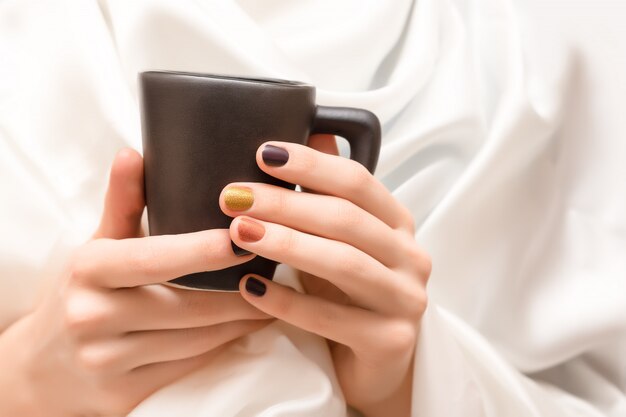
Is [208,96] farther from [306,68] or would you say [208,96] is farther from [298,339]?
[306,68]

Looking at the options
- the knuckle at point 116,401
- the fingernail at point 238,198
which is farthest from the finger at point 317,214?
the knuckle at point 116,401

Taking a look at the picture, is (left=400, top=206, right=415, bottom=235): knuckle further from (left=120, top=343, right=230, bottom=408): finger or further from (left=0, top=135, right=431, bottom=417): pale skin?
(left=120, top=343, right=230, bottom=408): finger

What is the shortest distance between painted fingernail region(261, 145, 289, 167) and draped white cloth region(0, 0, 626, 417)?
33 centimetres

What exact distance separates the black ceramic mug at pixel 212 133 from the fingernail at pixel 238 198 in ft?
0.05

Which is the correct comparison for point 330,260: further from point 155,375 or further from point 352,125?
point 155,375

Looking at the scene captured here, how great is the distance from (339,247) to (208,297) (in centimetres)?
13

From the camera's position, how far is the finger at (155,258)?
521mm

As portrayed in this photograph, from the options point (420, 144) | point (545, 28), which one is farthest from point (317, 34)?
point (545, 28)

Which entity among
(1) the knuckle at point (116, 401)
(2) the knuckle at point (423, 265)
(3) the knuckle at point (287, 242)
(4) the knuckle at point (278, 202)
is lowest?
(1) the knuckle at point (116, 401)

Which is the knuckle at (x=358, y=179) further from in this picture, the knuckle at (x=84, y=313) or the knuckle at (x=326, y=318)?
the knuckle at (x=84, y=313)

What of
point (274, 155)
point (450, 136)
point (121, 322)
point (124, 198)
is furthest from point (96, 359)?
point (450, 136)

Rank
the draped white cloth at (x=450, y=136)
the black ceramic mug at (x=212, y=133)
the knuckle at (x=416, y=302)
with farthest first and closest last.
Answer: the draped white cloth at (x=450, y=136), the knuckle at (x=416, y=302), the black ceramic mug at (x=212, y=133)

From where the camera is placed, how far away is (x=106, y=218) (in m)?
0.63

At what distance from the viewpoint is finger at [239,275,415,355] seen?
0.57m
